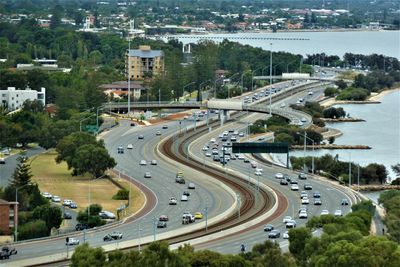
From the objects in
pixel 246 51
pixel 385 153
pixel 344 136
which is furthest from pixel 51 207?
pixel 246 51

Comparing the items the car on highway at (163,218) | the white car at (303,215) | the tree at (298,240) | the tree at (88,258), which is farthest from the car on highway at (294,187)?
the tree at (88,258)

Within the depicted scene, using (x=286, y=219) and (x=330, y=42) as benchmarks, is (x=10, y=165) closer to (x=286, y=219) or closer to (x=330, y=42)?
(x=286, y=219)

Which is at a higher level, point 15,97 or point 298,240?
point 298,240

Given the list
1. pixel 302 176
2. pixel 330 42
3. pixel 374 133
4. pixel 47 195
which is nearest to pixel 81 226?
pixel 47 195

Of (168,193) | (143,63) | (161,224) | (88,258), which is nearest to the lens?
(88,258)

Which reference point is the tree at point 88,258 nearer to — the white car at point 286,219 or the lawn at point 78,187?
the white car at point 286,219

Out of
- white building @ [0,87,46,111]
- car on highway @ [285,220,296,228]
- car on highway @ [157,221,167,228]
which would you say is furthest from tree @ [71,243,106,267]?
white building @ [0,87,46,111]

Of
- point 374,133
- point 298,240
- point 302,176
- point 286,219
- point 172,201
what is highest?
point 298,240
